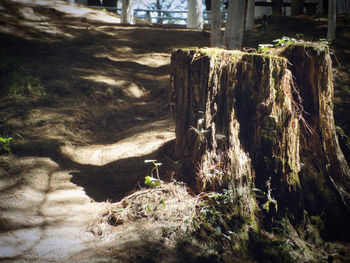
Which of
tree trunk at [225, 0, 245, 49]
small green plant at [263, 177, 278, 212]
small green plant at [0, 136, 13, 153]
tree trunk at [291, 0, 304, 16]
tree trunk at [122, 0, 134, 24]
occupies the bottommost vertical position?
small green plant at [263, 177, 278, 212]

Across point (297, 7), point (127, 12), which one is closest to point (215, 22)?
point (127, 12)

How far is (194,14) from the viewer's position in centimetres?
1383

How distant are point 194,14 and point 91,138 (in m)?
10.2

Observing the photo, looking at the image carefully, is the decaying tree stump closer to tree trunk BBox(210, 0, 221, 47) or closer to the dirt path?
the dirt path

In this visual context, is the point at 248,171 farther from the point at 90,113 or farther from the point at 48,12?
the point at 48,12

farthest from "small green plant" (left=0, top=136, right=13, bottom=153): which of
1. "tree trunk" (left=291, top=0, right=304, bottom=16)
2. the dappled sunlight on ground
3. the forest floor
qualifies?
"tree trunk" (left=291, top=0, right=304, bottom=16)

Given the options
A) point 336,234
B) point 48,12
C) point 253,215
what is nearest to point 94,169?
point 253,215

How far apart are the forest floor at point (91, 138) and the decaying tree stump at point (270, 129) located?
0.65m

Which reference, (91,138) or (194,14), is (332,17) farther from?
(91,138)

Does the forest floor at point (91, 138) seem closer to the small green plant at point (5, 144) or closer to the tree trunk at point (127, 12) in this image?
the small green plant at point (5, 144)

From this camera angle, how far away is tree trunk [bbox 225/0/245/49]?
8258mm

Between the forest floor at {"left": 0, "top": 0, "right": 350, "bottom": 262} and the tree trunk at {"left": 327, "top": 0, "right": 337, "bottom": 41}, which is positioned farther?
the tree trunk at {"left": 327, "top": 0, "right": 337, "bottom": 41}

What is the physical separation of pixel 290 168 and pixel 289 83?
3.72 feet

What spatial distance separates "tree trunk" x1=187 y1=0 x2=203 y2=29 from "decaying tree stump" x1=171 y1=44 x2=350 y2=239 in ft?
35.1
